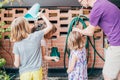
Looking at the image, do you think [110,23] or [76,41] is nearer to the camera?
[110,23]

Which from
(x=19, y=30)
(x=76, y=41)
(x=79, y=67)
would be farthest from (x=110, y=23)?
(x=19, y=30)

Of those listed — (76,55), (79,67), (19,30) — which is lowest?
(79,67)

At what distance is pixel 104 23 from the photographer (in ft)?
13.2

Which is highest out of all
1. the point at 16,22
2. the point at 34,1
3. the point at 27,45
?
the point at 34,1

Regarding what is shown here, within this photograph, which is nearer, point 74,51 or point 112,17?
point 112,17

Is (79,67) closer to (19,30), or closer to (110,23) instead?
(110,23)

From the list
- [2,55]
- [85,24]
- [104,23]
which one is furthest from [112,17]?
[2,55]

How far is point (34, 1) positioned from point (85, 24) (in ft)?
3.01

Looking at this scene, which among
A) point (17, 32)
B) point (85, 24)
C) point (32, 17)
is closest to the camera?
point (17, 32)

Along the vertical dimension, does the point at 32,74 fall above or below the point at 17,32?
below

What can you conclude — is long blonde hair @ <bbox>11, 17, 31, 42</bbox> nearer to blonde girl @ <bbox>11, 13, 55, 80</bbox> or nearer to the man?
blonde girl @ <bbox>11, 13, 55, 80</bbox>

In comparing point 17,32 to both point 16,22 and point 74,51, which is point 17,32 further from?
point 74,51

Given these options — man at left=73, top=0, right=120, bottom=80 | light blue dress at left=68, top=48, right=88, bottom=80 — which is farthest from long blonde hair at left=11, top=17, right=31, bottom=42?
light blue dress at left=68, top=48, right=88, bottom=80

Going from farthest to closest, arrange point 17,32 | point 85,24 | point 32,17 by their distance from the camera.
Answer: point 85,24 → point 32,17 → point 17,32
